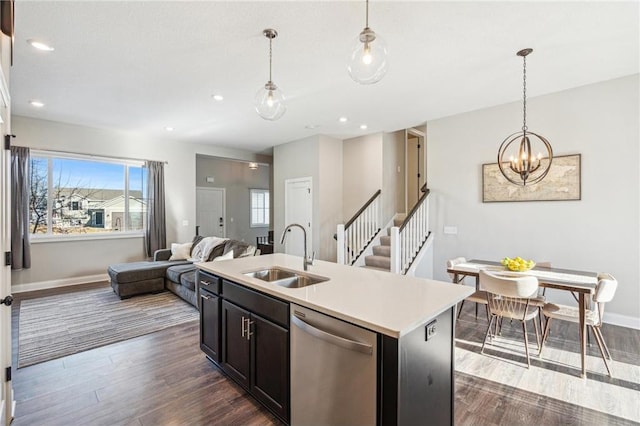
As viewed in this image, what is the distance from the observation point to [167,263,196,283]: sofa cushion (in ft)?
15.0

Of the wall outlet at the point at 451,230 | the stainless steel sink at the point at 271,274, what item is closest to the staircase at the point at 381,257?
the wall outlet at the point at 451,230

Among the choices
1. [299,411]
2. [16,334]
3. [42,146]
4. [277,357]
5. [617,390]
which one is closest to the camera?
[299,411]

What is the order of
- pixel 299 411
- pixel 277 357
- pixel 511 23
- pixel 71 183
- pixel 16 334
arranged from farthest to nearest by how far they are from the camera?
pixel 71 183
pixel 16 334
pixel 511 23
pixel 277 357
pixel 299 411

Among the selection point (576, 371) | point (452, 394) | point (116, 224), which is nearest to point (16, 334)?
point (116, 224)

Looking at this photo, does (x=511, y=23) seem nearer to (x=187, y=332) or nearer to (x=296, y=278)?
(x=296, y=278)

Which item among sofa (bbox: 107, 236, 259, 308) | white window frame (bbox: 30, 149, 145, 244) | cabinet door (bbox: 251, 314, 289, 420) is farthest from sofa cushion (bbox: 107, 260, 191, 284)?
cabinet door (bbox: 251, 314, 289, 420)

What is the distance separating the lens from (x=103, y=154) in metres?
5.81

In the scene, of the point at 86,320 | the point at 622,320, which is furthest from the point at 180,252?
the point at 622,320

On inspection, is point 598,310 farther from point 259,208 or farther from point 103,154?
point 259,208

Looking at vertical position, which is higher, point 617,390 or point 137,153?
point 137,153

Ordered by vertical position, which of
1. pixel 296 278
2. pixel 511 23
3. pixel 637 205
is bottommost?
pixel 296 278

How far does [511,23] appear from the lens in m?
2.51

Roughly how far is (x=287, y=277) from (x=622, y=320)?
13.5ft

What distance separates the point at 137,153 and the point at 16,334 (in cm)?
384
